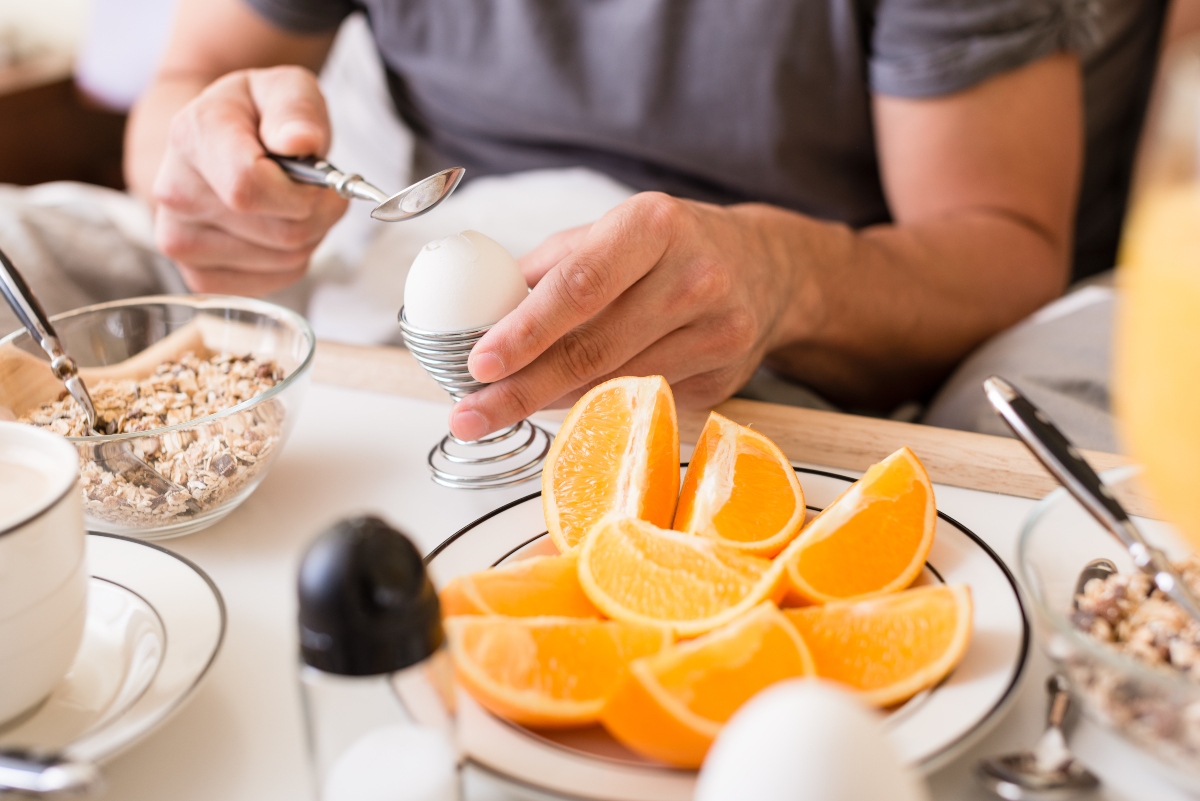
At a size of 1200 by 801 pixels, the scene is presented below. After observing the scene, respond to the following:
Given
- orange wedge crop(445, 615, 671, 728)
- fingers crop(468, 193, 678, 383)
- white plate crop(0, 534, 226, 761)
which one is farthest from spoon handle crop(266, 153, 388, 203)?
orange wedge crop(445, 615, 671, 728)

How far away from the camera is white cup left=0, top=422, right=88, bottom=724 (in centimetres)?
42

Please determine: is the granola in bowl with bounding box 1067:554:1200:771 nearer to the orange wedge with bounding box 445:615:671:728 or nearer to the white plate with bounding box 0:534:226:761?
the orange wedge with bounding box 445:615:671:728

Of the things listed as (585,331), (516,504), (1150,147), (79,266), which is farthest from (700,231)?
(79,266)

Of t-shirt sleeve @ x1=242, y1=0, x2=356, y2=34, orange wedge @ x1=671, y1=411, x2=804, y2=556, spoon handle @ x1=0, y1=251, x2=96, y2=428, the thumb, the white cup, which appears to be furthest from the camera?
t-shirt sleeve @ x1=242, y1=0, x2=356, y2=34

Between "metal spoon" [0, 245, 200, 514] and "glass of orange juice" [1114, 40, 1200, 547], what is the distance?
0.54 meters

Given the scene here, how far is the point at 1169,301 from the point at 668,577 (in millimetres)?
256

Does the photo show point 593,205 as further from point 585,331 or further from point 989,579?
point 989,579

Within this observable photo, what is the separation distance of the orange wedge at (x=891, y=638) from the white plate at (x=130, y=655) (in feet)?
0.97

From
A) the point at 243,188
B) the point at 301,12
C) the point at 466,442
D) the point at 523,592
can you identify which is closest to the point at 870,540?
the point at 523,592

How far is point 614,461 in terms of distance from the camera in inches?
23.8

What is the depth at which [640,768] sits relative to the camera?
40 cm

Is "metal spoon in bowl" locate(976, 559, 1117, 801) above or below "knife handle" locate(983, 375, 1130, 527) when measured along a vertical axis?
below

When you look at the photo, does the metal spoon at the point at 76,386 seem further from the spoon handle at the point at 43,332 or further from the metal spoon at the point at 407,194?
the metal spoon at the point at 407,194

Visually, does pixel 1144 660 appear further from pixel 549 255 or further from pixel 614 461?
pixel 549 255
